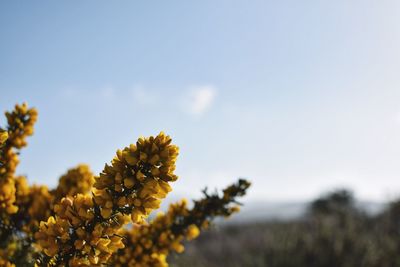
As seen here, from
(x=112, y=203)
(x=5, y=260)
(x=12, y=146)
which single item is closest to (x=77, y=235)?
(x=112, y=203)

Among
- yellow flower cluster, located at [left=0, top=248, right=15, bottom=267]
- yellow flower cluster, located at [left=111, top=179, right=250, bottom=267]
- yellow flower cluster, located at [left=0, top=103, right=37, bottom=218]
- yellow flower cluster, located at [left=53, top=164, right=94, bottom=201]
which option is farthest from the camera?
yellow flower cluster, located at [left=53, top=164, right=94, bottom=201]

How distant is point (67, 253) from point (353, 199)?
29468 mm

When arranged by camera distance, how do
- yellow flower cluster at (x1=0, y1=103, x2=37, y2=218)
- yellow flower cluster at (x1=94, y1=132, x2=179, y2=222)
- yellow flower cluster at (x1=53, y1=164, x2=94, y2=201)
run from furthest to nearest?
yellow flower cluster at (x1=53, y1=164, x2=94, y2=201)
yellow flower cluster at (x1=0, y1=103, x2=37, y2=218)
yellow flower cluster at (x1=94, y1=132, x2=179, y2=222)

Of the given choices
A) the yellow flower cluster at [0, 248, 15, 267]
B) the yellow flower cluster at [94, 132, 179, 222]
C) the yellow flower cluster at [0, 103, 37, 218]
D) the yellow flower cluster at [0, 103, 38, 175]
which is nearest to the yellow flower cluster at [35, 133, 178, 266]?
the yellow flower cluster at [94, 132, 179, 222]

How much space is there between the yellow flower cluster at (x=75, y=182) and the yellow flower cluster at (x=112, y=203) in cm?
120

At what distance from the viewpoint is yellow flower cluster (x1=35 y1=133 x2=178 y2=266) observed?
1843 millimetres

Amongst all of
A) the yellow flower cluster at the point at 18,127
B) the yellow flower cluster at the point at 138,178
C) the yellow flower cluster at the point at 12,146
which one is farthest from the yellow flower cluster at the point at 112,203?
the yellow flower cluster at the point at 18,127

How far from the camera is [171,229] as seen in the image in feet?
10.1

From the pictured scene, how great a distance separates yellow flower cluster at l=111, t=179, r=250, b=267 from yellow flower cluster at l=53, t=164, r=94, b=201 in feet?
1.69

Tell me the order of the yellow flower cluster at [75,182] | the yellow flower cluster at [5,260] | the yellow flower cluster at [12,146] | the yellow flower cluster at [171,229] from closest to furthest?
1. the yellow flower cluster at [5,260]
2. the yellow flower cluster at [12,146]
3. the yellow flower cluster at [171,229]
4. the yellow flower cluster at [75,182]

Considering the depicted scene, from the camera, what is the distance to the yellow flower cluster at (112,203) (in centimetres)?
184

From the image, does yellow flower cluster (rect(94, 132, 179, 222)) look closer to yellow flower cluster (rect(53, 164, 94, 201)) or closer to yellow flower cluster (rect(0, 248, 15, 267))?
yellow flower cluster (rect(0, 248, 15, 267))

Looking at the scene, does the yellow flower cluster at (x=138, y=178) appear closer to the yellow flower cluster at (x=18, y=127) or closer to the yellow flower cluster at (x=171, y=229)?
the yellow flower cluster at (x=171, y=229)

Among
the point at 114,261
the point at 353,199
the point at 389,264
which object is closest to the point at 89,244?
the point at 114,261
